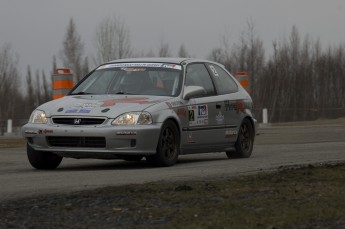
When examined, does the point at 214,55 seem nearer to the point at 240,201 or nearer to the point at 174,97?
the point at 174,97

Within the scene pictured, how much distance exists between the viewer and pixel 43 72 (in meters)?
82.8

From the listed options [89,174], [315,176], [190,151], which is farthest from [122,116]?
[315,176]

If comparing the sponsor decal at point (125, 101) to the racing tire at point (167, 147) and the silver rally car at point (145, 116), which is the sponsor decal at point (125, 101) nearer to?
the silver rally car at point (145, 116)

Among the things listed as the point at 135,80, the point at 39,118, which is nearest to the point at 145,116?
the point at 135,80

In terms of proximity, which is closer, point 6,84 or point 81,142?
point 81,142

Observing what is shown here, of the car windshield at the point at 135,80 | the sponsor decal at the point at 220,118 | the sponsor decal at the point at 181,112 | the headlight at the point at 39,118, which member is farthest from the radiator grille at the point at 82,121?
the sponsor decal at the point at 220,118

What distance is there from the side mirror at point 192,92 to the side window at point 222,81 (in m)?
0.85

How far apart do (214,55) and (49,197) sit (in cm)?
5330

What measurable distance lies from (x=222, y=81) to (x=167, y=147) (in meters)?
2.40

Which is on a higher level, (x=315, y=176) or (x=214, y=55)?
(x=214, y=55)

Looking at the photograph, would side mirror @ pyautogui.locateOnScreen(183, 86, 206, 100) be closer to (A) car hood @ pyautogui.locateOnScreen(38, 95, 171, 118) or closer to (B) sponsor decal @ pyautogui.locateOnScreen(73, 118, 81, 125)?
(A) car hood @ pyautogui.locateOnScreen(38, 95, 171, 118)

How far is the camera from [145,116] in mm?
9742

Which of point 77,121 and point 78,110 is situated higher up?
point 78,110

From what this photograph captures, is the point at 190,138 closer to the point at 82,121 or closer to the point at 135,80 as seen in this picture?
the point at 135,80
